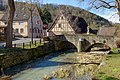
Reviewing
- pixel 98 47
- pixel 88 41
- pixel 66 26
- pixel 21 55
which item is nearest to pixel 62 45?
pixel 98 47

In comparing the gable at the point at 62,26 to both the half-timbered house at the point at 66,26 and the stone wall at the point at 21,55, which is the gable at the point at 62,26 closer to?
the half-timbered house at the point at 66,26

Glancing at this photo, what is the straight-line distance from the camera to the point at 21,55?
36.4 metres

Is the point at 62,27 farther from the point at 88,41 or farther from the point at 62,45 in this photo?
the point at 88,41

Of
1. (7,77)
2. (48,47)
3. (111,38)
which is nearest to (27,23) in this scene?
(48,47)

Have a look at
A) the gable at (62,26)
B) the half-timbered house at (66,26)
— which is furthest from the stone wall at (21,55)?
the gable at (62,26)

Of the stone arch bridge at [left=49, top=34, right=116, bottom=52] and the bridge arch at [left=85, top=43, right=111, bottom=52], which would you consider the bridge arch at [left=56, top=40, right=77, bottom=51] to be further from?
the bridge arch at [left=85, top=43, right=111, bottom=52]

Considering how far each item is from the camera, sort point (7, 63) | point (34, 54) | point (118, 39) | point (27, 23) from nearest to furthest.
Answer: point (7, 63)
point (34, 54)
point (118, 39)
point (27, 23)

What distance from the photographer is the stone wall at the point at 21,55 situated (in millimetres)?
32278

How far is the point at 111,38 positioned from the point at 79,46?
690 cm

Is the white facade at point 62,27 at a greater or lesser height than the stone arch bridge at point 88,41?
greater

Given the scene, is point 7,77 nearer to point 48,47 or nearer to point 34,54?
point 34,54

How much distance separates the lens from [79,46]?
53375 mm

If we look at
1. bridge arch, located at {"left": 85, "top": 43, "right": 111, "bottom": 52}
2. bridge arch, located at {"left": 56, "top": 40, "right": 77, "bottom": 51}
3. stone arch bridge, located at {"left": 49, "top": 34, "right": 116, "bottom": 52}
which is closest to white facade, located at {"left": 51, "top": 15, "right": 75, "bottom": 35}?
bridge arch, located at {"left": 56, "top": 40, "right": 77, "bottom": 51}

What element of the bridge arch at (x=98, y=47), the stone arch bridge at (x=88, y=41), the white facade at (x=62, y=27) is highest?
the white facade at (x=62, y=27)
